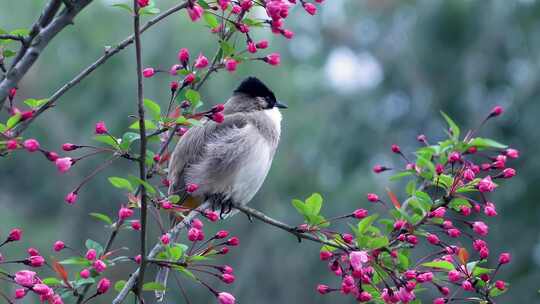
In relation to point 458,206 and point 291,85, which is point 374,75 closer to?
point 291,85

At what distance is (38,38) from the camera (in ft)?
6.85

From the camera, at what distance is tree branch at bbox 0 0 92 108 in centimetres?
204

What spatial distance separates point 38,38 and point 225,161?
2.25 meters

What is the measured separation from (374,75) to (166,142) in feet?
34.5

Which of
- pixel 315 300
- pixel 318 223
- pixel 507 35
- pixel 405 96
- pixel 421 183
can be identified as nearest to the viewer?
pixel 318 223

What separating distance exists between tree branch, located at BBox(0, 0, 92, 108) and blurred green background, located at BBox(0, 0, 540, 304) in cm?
881

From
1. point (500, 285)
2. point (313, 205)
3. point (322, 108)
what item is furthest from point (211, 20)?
point (322, 108)

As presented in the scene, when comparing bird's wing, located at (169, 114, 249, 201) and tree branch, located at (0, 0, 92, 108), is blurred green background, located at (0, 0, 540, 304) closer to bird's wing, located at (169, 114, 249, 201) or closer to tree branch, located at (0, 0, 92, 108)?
bird's wing, located at (169, 114, 249, 201)

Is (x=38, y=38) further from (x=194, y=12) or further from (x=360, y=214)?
(x=360, y=214)

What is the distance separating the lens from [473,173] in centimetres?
280

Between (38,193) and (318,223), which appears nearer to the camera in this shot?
(318,223)

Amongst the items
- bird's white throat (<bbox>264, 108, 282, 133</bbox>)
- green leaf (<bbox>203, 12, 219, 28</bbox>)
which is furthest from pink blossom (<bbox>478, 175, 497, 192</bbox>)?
bird's white throat (<bbox>264, 108, 282, 133</bbox>)

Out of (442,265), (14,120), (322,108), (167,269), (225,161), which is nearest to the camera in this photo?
(14,120)

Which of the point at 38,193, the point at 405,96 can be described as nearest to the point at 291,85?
the point at 405,96
